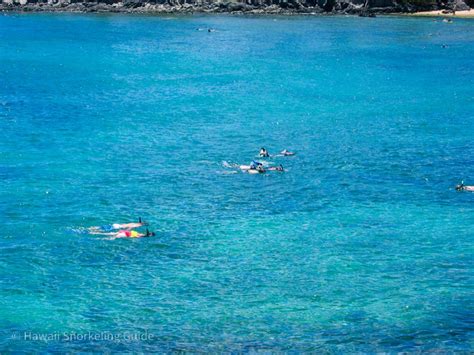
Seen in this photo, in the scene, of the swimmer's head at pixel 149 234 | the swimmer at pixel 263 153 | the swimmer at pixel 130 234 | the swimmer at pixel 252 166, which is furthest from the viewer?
the swimmer at pixel 263 153

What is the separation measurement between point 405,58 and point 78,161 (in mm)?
78475

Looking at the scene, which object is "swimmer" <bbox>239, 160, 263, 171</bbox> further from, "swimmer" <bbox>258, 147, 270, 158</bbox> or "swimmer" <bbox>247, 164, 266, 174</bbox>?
"swimmer" <bbox>258, 147, 270, 158</bbox>

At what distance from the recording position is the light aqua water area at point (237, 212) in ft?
131

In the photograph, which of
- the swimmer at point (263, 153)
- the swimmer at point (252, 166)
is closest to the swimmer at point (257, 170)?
the swimmer at point (252, 166)

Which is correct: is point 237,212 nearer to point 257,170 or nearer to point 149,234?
point 149,234

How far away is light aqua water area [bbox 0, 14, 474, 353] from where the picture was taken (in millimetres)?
39781

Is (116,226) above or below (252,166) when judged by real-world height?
below

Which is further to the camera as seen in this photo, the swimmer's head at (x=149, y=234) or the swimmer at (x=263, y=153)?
the swimmer at (x=263, y=153)

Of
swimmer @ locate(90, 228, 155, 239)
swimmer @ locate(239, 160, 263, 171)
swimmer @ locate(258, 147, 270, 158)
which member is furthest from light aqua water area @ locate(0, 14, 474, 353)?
swimmer @ locate(258, 147, 270, 158)

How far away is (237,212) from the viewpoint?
55.3m

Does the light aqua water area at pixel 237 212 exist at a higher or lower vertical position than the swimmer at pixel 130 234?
lower

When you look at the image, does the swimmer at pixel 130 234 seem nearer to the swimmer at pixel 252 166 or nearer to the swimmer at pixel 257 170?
the swimmer at pixel 257 170

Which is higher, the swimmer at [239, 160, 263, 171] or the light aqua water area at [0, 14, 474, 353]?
the swimmer at [239, 160, 263, 171]

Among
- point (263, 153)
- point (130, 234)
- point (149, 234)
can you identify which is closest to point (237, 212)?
point (149, 234)
